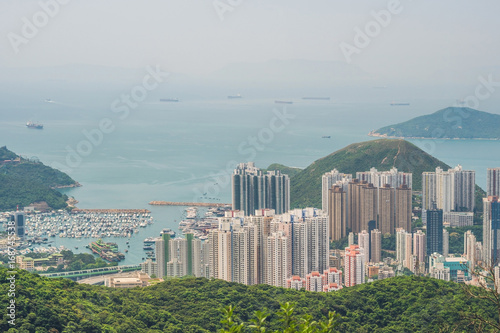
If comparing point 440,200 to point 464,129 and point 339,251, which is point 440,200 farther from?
point 464,129

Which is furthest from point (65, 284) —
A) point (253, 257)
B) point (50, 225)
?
point (50, 225)

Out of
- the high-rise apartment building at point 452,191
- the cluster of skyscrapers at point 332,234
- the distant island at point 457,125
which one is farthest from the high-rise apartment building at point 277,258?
the distant island at point 457,125

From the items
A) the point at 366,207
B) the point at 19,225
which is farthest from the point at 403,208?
the point at 19,225

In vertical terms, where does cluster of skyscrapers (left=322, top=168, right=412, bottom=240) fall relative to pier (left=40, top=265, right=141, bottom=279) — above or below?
above

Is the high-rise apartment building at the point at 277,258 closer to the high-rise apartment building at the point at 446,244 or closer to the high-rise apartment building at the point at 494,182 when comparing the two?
the high-rise apartment building at the point at 446,244

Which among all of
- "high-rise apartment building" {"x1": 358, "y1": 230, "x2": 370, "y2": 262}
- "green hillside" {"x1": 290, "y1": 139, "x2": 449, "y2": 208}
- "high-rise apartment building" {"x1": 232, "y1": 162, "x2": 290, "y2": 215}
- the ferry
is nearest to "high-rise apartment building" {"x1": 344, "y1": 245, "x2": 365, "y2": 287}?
"high-rise apartment building" {"x1": 358, "y1": 230, "x2": 370, "y2": 262}

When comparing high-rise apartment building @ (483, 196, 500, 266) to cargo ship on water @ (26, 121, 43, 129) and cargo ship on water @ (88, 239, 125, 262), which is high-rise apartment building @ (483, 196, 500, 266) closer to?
cargo ship on water @ (88, 239, 125, 262)
